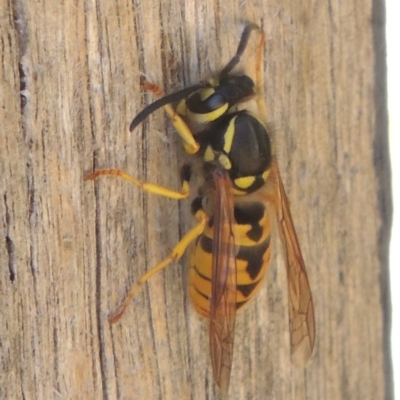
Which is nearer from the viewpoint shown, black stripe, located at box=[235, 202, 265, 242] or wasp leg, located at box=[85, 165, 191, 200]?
wasp leg, located at box=[85, 165, 191, 200]

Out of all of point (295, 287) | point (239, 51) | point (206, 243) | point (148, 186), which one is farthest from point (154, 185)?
point (295, 287)

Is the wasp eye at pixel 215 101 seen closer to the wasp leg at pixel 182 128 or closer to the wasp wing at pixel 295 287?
the wasp leg at pixel 182 128

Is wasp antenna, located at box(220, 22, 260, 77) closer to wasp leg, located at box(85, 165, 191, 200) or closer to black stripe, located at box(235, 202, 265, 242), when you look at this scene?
wasp leg, located at box(85, 165, 191, 200)

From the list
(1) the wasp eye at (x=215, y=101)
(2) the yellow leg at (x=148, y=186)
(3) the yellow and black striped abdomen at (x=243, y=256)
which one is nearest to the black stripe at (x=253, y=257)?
(3) the yellow and black striped abdomen at (x=243, y=256)

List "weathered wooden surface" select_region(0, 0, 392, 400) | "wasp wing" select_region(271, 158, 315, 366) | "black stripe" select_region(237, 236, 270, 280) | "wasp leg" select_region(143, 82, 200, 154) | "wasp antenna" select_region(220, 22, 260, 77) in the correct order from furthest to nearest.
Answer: "wasp wing" select_region(271, 158, 315, 366) → "black stripe" select_region(237, 236, 270, 280) → "wasp antenna" select_region(220, 22, 260, 77) → "wasp leg" select_region(143, 82, 200, 154) → "weathered wooden surface" select_region(0, 0, 392, 400)

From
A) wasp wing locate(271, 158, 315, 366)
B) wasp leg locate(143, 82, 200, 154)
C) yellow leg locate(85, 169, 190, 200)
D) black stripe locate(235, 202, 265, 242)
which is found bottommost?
wasp wing locate(271, 158, 315, 366)

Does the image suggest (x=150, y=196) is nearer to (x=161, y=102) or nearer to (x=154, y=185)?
(x=154, y=185)

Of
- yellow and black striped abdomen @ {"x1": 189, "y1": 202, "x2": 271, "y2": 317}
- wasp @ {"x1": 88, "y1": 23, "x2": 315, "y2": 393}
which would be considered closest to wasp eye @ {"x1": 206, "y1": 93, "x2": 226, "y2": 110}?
wasp @ {"x1": 88, "y1": 23, "x2": 315, "y2": 393}
